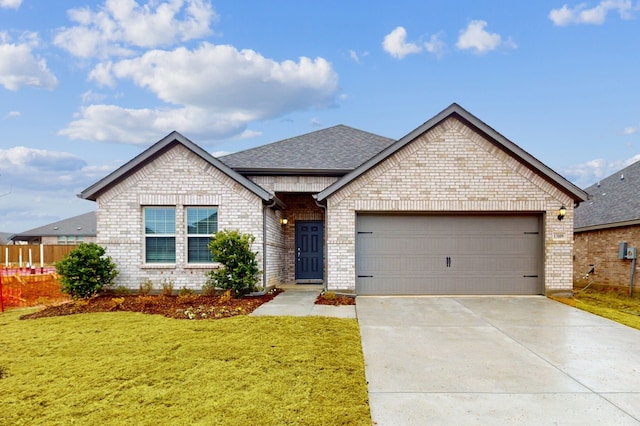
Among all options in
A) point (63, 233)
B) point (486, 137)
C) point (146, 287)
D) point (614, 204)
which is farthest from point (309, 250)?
point (63, 233)

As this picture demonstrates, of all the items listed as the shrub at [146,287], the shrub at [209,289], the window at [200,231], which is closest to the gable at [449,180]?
the window at [200,231]

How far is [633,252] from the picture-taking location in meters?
13.0

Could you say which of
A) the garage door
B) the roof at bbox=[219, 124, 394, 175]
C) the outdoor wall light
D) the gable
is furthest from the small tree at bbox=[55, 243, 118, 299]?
the outdoor wall light

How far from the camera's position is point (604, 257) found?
15.0 meters

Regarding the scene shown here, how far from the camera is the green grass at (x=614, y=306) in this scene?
840 cm

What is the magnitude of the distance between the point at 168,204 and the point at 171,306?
322 centimetres

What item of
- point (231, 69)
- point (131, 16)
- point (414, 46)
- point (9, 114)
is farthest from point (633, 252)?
point (9, 114)

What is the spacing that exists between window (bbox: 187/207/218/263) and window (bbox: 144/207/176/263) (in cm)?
46

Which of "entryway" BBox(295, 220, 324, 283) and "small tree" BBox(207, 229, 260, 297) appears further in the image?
"entryway" BBox(295, 220, 324, 283)

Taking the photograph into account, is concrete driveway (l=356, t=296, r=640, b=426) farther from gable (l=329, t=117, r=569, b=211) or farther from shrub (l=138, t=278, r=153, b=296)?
shrub (l=138, t=278, r=153, b=296)

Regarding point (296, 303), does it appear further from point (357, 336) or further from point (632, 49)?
point (632, 49)

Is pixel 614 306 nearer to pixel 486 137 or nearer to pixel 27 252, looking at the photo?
pixel 486 137

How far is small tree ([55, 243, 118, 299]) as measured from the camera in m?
10.2

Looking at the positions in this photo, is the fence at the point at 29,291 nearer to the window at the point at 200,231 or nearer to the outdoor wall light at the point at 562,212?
the window at the point at 200,231
